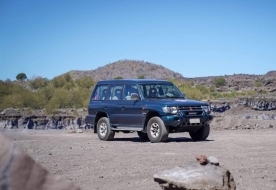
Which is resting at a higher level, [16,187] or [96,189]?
[16,187]

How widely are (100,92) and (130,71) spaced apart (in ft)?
337

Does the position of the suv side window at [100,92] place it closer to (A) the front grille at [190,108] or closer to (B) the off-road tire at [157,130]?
(B) the off-road tire at [157,130]

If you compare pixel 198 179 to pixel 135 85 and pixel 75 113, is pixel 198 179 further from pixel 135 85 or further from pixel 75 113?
pixel 75 113

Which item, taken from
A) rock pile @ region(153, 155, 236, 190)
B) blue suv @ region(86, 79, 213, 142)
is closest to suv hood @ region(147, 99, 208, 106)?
blue suv @ region(86, 79, 213, 142)

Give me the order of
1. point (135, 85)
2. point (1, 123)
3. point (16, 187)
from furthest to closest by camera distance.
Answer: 1. point (1, 123)
2. point (135, 85)
3. point (16, 187)

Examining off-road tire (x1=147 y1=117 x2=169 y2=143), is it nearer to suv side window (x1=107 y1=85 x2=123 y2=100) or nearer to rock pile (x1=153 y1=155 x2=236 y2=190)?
suv side window (x1=107 y1=85 x2=123 y2=100)

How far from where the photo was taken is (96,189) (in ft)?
25.8

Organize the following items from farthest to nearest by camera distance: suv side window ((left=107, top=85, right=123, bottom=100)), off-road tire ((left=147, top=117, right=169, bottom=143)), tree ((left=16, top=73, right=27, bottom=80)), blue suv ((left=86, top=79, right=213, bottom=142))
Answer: tree ((left=16, top=73, right=27, bottom=80)) → suv side window ((left=107, top=85, right=123, bottom=100)) → blue suv ((left=86, top=79, right=213, bottom=142)) → off-road tire ((left=147, top=117, right=169, bottom=143))

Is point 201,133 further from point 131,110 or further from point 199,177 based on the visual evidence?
point 199,177

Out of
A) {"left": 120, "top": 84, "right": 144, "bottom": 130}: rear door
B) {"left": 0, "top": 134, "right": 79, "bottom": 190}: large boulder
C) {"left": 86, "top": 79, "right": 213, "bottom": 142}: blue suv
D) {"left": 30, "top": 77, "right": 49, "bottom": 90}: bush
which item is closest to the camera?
{"left": 0, "top": 134, "right": 79, "bottom": 190}: large boulder

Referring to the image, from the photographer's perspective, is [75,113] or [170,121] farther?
[75,113]

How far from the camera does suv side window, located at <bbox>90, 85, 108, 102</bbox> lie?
1802cm

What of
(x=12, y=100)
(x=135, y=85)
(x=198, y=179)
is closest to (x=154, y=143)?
(x=135, y=85)

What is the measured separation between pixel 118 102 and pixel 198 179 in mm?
10923
